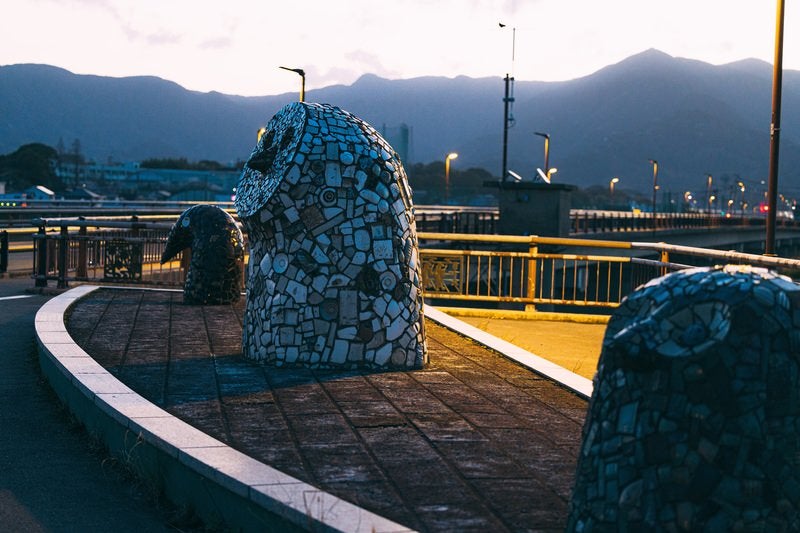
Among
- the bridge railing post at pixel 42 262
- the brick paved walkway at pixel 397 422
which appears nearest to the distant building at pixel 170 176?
the bridge railing post at pixel 42 262

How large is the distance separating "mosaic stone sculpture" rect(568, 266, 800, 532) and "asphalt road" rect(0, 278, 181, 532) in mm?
2719

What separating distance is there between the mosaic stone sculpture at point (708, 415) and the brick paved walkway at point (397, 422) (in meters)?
1.01

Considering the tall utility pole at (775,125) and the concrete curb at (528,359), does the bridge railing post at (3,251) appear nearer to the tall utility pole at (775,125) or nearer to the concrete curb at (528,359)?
the concrete curb at (528,359)

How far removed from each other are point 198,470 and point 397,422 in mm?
1747

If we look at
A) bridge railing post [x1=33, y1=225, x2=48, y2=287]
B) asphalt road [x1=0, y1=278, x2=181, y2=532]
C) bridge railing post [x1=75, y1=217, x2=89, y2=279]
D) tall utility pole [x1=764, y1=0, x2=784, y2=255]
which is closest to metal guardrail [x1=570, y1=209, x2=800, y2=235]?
tall utility pole [x1=764, y1=0, x2=784, y2=255]

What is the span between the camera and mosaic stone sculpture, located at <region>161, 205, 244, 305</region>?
13.3 metres

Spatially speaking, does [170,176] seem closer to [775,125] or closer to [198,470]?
[775,125]

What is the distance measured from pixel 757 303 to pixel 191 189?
105136 mm

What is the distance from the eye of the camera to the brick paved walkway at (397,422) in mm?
5203

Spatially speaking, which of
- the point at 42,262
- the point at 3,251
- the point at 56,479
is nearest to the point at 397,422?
the point at 56,479

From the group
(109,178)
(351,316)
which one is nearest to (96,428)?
(351,316)

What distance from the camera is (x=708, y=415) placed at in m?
3.79

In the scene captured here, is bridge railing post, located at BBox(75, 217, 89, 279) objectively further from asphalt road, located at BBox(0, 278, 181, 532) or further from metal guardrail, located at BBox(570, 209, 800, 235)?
metal guardrail, located at BBox(570, 209, 800, 235)

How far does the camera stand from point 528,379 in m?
8.69
